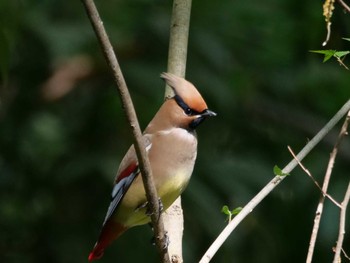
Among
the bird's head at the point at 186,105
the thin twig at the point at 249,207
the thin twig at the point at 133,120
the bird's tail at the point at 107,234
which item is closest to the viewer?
the thin twig at the point at 133,120

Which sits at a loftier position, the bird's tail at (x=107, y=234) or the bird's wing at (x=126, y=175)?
the bird's wing at (x=126, y=175)

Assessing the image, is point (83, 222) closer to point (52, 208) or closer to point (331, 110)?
point (52, 208)

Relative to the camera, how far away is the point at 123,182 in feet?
13.9

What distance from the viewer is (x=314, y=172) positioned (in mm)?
5867

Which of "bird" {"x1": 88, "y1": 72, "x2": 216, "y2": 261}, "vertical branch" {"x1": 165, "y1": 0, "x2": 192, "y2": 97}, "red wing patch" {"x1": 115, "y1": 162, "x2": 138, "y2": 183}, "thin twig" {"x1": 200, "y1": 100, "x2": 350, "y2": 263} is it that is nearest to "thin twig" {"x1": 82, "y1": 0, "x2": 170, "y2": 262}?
"thin twig" {"x1": 200, "y1": 100, "x2": 350, "y2": 263}

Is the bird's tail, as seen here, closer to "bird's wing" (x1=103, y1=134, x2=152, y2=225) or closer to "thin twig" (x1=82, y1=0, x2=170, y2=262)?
"bird's wing" (x1=103, y1=134, x2=152, y2=225)

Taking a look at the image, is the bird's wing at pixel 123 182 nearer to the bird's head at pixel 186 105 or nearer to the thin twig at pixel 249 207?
the bird's head at pixel 186 105

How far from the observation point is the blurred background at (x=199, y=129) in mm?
5824

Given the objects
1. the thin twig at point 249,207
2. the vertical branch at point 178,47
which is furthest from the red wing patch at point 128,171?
the thin twig at point 249,207

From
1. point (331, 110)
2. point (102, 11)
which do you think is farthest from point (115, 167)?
point (331, 110)

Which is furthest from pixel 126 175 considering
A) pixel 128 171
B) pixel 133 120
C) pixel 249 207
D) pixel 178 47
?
pixel 133 120

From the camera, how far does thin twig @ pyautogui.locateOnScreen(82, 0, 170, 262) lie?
2.76 metres

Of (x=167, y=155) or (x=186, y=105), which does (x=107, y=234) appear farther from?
(x=186, y=105)

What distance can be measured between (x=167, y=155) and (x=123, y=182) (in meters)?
0.23
